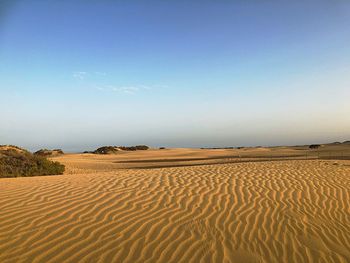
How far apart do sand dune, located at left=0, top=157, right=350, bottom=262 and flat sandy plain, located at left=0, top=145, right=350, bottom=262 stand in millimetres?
15

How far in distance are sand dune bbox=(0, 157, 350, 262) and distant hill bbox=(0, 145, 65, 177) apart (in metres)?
6.04

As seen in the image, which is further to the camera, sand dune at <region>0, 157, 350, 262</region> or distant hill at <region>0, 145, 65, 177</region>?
distant hill at <region>0, 145, 65, 177</region>

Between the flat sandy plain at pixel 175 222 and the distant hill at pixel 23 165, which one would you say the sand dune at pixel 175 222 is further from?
the distant hill at pixel 23 165

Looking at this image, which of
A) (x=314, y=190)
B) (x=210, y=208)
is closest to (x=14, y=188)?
(x=210, y=208)

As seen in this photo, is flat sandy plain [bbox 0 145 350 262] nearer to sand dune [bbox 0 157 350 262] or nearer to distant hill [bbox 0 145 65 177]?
sand dune [bbox 0 157 350 262]

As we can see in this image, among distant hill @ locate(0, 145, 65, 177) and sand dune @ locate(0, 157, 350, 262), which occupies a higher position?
distant hill @ locate(0, 145, 65, 177)

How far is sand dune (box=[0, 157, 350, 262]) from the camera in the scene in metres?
4.55

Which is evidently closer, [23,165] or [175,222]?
[175,222]

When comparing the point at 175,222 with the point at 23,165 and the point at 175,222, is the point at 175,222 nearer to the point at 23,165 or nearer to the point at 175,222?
the point at 175,222

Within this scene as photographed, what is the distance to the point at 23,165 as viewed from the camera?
50.3ft

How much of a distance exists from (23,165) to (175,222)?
12.2m

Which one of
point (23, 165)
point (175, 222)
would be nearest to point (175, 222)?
point (175, 222)

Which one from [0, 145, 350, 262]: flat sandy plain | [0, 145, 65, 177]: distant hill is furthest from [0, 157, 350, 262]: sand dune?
[0, 145, 65, 177]: distant hill

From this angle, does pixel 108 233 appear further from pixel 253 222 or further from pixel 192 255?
pixel 253 222
